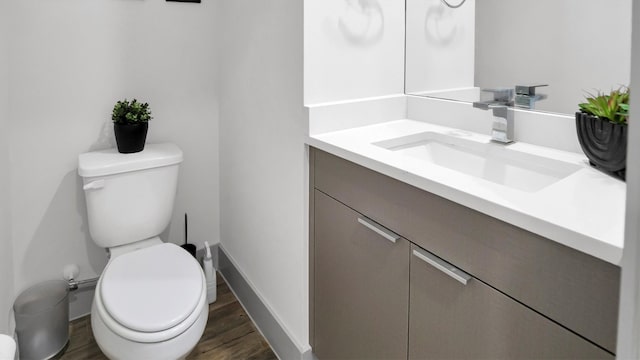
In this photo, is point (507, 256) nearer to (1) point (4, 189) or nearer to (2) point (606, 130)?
(2) point (606, 130)

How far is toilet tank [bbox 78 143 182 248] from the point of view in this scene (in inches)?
67.2

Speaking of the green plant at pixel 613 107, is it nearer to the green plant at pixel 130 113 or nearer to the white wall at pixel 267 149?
the white wall at pixel 267 149

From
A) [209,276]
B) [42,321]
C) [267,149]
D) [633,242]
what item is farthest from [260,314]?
[633,242]

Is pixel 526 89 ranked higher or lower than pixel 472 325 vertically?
higher

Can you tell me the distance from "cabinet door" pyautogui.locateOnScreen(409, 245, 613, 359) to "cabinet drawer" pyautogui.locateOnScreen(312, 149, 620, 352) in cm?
2

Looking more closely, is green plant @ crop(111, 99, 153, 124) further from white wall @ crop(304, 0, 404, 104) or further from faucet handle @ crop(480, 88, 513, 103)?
faucet handle @ crop(480, 88, 513, 103)

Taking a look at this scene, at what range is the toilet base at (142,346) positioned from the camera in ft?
4.35

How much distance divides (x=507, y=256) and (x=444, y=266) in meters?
0.17

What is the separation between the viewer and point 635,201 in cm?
45

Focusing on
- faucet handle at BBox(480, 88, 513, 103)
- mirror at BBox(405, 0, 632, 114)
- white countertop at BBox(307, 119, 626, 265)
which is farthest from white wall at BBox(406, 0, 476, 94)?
white countertop at BBox(307, 119, 626, 265)

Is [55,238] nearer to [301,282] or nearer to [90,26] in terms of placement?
[90,26]

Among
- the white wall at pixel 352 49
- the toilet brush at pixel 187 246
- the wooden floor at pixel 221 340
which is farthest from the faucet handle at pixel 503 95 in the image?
the toilet brush at pixel 187 246

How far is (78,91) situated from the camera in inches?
72.4

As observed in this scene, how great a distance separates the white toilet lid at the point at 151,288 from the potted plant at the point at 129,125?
0.45 m
